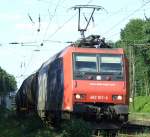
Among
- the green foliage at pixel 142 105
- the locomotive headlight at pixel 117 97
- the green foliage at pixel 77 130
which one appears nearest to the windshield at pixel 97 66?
the locomotive headlight at pixel 117 97

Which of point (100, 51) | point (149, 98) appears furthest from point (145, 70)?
point (100, 51)

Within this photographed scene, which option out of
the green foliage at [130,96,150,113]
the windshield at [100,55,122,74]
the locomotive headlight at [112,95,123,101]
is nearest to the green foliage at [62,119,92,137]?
the locomotive headlight at [112,95,123,101]

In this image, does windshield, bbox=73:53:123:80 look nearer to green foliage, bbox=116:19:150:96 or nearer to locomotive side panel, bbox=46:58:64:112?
locomotive side panel, bbox=46:58:64:112

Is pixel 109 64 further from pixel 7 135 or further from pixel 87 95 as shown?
pixel 7 135

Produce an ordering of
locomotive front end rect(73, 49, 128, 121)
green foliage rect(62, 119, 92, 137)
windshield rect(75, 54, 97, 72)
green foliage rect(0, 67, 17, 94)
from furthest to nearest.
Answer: green foliage rect(0, 67, 17, 94) < windshield rect(75, 54, 97, 72) < locomotive front end rect(73, 49, 128, 121) < green foliage rect(62, 119, 92, 137)

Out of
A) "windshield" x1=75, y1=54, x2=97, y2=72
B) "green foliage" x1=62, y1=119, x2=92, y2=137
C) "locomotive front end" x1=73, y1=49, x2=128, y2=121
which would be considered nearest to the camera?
"green foliage" x1=62, y1=119, x2=92, y2=137

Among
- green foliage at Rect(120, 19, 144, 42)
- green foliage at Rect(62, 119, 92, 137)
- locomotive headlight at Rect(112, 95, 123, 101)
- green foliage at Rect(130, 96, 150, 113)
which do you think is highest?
green foliage at Rect(120, 19, 144, 42)

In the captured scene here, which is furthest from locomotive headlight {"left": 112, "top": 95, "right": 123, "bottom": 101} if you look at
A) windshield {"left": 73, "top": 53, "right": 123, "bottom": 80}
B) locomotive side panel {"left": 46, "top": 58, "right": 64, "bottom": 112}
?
locomotive side panel {"left": 46, "top": 58, "right": 64, "bottom": 112}

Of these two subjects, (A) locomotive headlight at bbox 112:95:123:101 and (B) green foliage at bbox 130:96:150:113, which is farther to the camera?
(B) green foliage at bbox 130:96:150:113

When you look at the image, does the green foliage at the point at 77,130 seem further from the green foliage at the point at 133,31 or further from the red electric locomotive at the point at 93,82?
the green foliage at the point at 133,31

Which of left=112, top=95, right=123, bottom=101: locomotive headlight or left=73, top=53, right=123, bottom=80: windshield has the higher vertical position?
left=73, top=53, right=123, bottom=80: windshield

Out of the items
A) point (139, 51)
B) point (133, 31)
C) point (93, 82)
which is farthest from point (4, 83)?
point (93, 82)

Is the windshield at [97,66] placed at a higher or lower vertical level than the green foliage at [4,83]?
lower

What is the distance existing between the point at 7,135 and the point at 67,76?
3345 mm
